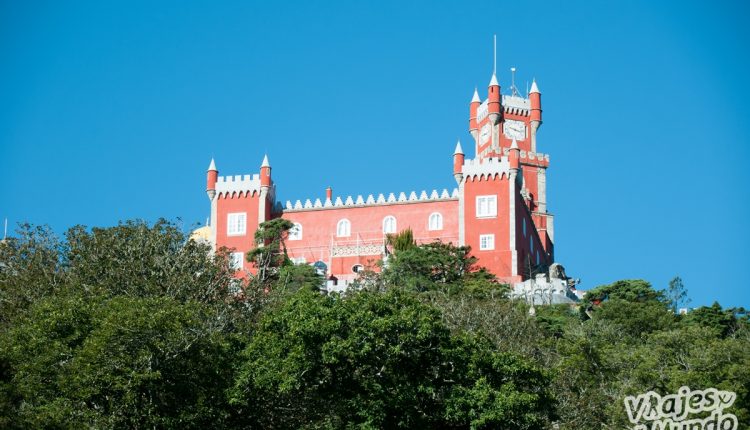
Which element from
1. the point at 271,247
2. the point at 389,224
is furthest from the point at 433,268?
the point at 389,224

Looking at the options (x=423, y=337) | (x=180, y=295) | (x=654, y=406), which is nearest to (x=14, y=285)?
(x=180, y=295)

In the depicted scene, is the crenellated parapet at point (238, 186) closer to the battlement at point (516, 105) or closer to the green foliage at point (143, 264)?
the battlement at point (516, 105)

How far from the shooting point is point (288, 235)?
6856cm

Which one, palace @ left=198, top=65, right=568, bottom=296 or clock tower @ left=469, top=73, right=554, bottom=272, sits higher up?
clock tower @ left=469, top=73, right=554, bottom=272

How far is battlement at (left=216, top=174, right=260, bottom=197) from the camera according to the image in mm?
68688

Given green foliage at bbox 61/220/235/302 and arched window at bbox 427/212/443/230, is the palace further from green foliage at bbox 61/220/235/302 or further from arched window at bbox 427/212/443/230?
green foliage at bbox 61/220/235/302

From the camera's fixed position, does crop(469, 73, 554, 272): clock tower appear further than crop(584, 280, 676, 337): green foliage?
Yes

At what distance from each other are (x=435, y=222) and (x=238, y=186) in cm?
1163

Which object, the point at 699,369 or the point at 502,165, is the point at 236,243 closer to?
the point at 502,165

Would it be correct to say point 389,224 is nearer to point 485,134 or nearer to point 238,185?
point 238,185

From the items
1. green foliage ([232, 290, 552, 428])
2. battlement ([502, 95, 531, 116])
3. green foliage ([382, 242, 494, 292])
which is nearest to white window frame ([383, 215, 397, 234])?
green foliage ([382, 242, 494, 292])

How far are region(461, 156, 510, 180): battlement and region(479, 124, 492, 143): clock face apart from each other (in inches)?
653

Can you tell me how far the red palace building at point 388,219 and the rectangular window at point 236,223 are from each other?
56 millimetres

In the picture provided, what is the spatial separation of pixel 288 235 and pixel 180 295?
3093 centimetres
